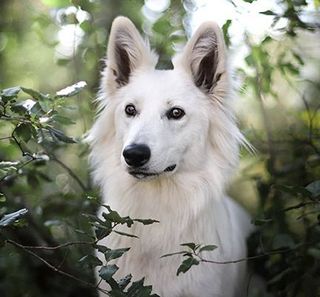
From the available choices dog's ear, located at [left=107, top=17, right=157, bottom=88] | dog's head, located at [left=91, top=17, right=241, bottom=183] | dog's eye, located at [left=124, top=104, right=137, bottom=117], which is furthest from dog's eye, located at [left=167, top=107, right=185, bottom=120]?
dog's ear, located at [left=107, top=17, right=157, bottom=88]

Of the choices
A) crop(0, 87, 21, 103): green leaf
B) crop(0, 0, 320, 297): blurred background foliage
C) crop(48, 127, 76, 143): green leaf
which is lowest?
crop(0, 0, 320, 297): blurred background foliage

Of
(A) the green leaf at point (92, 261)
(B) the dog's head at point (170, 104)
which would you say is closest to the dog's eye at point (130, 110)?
(B) the dog's head at point (170, 104)

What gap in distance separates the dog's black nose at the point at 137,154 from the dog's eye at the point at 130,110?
1.35 feet

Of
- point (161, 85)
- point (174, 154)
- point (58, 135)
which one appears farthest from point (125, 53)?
point (58, 135)

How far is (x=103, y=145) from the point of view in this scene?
356cm

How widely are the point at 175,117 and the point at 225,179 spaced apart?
0.52 metres

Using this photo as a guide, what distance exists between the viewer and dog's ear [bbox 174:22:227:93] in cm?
322

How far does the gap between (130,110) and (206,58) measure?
0.56 m

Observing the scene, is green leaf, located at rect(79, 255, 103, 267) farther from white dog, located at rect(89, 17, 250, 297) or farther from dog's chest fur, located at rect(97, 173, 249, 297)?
dog's chest fur, located at rect(97, 173, 249, 297)

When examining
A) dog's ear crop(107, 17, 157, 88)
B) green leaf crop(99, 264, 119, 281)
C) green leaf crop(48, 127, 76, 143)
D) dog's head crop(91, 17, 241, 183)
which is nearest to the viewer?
green leaf crop(99, 264, 119, 281)

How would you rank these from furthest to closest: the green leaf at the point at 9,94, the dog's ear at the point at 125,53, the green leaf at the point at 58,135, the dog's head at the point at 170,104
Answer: the dog's ear at the point at 125,53 → the dog's head at the point at 170,104 → the green leaf at the point at 58,135 → the green leaf at the point at 9,94

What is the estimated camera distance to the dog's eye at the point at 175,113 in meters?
3.19

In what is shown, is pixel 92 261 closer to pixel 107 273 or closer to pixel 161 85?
pixel 107 273

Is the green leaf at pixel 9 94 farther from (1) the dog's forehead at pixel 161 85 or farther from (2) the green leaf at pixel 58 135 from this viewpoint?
(1) the dog's forehead at pixel 161 85
